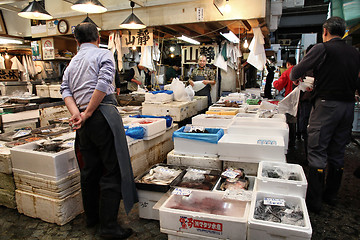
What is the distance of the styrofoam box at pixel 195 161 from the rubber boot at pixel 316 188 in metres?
1.21

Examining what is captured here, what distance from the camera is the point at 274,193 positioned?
2.44m

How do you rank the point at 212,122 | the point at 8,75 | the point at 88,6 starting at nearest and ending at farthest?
the point at 212,122
the point at 88,6
the point at 8,75

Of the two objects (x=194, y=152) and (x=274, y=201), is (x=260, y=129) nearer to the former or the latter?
(x=194, y=152)

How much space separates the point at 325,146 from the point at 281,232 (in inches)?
71.1

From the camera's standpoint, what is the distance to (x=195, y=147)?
11.7ft

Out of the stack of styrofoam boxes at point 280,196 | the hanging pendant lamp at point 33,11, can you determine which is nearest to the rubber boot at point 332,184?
the stack of styrofoam boxes at point 280,196

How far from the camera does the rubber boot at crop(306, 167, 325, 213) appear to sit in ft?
10.8

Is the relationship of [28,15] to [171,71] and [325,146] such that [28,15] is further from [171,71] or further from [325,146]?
[171,71]

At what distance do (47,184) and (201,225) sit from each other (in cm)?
198

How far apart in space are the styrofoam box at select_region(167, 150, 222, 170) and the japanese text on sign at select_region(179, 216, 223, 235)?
131cm

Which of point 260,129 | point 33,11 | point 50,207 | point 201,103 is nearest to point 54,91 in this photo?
point 33,11

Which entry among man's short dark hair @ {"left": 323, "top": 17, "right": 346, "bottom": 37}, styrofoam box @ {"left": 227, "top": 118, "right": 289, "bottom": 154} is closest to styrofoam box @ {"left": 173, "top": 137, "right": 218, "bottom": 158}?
styrofoam box @ {"left": 227, "top": 118, "right": 289, "bottom": 154}

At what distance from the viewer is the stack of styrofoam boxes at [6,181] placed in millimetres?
3316

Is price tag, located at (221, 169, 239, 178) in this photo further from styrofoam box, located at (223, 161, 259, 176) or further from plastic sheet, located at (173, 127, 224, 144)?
plastic sheet, located at (173, 127, 224, 144)
